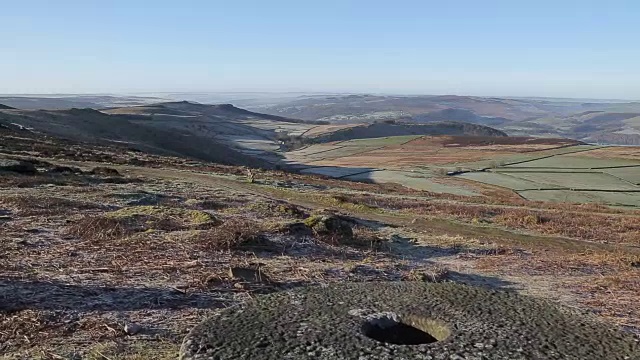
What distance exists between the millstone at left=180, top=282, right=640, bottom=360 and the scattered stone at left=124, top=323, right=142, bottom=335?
3.70ft

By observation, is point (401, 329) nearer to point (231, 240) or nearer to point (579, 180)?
point (231, 240)

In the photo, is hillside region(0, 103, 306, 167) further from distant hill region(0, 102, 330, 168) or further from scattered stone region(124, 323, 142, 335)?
scattered stone region(124, 323, 142, 335)

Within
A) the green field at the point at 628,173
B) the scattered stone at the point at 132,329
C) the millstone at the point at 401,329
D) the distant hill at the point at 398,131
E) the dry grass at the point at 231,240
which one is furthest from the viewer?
the distant hill at the point at 398,131

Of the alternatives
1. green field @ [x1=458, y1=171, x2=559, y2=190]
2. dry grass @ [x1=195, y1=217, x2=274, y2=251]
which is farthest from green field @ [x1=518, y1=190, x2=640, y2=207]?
dry grass @ [x1=195, y1=217, x2=274, y2=251]

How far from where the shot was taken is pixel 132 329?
670 cm

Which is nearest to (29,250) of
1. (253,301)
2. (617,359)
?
(253,301)

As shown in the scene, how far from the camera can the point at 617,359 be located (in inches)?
214

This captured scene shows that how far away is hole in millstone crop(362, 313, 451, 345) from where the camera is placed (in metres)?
6.18

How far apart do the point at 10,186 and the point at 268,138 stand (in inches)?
4798

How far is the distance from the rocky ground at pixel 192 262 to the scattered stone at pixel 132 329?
0.05 ft

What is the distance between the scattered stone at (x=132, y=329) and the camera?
6641 millimetres

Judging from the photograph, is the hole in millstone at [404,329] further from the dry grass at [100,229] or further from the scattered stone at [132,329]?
the dry grass at [100,229]

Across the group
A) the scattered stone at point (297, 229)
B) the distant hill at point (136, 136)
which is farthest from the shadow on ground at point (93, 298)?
the distant hill at point (136, 136)

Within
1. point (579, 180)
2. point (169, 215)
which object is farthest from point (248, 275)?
point (579, 180)
